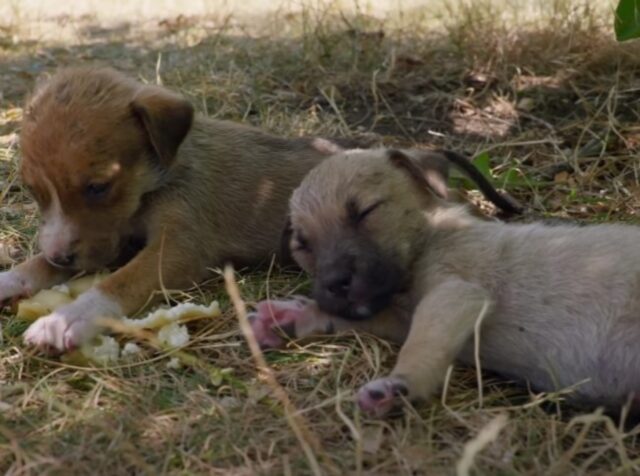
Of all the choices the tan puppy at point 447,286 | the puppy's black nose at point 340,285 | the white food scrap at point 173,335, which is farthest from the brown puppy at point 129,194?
the puppy's black nose at point 340,285

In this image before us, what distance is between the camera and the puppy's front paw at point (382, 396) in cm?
359

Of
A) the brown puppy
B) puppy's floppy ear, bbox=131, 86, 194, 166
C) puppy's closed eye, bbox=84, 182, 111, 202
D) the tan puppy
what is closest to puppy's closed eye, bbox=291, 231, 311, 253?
the tan puppy

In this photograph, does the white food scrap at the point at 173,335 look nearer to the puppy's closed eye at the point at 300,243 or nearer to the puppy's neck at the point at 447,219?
the puppy's closed eye at the point at 300,243

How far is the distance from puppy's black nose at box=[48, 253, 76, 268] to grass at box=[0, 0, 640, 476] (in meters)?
0.34

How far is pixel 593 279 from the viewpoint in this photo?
3963 mm

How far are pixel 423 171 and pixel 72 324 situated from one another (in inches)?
62.5

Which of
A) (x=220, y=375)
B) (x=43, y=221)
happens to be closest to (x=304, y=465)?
(x=220, y=375)

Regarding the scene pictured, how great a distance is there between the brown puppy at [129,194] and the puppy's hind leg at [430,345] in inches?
52.0

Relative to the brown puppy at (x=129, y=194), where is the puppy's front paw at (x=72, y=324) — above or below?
below

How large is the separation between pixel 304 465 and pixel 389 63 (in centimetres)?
503

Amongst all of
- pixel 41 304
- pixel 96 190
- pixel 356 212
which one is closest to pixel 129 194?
pixel 96 190

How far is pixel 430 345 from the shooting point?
12.3 feet

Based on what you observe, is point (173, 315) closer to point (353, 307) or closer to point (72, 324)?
point (72, 324)

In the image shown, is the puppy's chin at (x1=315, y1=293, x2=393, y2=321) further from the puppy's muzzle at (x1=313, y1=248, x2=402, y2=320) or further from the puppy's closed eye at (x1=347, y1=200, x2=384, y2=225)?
the puppy's closed eye at (x1=347, y1=200, x2=384, y2=225)
